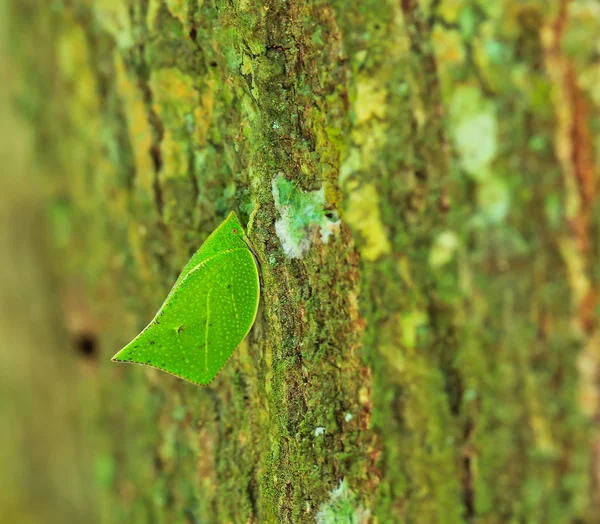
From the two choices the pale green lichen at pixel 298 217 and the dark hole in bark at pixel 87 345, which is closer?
the pale green lichen at pixel 298 217

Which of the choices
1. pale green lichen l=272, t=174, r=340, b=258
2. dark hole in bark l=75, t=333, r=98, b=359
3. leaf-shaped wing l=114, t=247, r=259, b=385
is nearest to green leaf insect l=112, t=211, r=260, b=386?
leaf-shaped wing l=114, t=247, r=259, b=385

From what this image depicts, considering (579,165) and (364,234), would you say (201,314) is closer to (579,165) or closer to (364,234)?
(364,234)

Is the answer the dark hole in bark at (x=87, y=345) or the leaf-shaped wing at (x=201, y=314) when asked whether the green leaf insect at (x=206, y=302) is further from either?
the dark hole in bark at (x=87, y=345)

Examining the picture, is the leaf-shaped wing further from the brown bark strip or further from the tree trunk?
the brown bark strip

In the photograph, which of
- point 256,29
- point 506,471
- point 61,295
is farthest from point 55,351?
point 506,471

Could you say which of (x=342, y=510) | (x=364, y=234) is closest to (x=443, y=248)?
(x=364, y=234)

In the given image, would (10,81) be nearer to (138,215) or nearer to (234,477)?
(138,215)

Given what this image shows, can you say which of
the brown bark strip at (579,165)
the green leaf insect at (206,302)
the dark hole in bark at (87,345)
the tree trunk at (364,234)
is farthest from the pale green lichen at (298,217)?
the dark hole in bark at (87,345)
